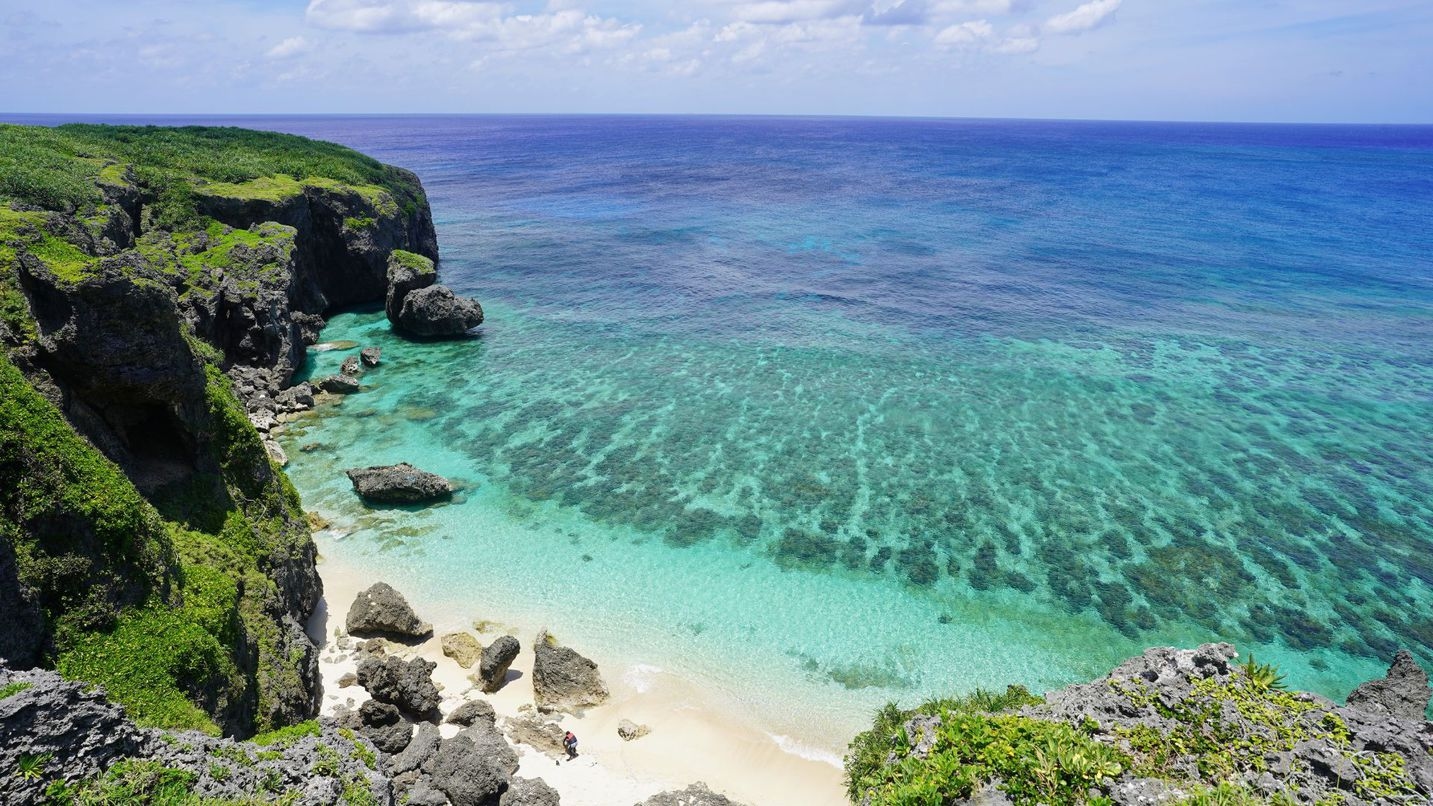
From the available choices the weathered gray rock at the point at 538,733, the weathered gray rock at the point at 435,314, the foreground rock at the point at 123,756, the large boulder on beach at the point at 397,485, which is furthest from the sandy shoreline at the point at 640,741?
the weathered gray rock at the point at 435,314

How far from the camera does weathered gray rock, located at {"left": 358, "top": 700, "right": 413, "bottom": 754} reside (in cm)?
2150

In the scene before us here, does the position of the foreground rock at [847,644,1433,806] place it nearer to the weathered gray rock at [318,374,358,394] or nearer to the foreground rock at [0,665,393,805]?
the foreground rock at [0,665,393,805]

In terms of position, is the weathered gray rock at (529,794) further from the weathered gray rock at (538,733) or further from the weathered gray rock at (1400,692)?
the weathered gray rock at (1400,692)

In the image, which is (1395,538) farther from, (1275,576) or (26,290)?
(26,290)

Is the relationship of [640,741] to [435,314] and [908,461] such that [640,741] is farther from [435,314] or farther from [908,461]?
[435,314]

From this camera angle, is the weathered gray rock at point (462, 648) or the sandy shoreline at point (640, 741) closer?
the sandy shoreline at point (640, 741)

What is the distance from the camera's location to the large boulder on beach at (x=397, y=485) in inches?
1396

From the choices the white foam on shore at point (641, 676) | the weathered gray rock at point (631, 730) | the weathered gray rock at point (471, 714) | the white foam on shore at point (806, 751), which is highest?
the weathered gray rock at point (471, 714)

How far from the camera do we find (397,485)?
1395 inches

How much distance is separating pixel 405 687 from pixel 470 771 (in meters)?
4.92

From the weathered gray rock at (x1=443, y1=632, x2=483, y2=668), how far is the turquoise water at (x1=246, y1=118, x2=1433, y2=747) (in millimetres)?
2271

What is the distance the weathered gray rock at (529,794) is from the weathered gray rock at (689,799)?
2785 millimetres

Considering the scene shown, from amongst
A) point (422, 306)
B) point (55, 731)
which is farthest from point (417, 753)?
point (422, 306)

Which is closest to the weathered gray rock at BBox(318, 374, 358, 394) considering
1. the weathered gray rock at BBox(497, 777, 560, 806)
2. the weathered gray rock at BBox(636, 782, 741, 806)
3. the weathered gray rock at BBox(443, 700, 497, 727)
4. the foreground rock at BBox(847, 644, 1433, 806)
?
the weathered gray rock at BBox(443, 700, 497, 727)
